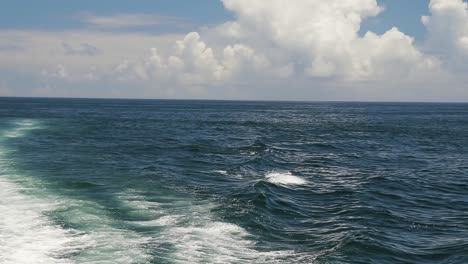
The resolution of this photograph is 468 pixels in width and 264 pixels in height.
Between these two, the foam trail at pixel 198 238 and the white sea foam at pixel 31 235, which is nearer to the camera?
the white sea foam at pixel 31 235

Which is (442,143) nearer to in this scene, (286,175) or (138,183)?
(286,175)

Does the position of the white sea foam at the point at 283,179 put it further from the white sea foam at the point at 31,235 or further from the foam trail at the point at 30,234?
the white sea foam at the point at 31,235

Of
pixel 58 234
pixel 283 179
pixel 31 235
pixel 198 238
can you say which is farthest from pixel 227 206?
pixel 31 235

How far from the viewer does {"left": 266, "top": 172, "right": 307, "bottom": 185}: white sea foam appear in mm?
40562

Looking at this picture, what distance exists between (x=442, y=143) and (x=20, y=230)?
67.8 metres

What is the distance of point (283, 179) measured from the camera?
41.8 meters

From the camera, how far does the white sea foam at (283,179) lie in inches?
1597

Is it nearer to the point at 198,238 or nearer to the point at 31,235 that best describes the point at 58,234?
the point at 31,235

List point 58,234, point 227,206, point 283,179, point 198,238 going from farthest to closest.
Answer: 1. point 283,179
2. point 227,206
3. point 198,238
4. point 58,234

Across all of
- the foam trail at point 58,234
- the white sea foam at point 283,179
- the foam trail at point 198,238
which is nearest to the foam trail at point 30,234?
the foam trail at point 58,234

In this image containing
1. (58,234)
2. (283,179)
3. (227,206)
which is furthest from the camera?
(283,179)

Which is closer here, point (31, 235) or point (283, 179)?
point (31, 235)

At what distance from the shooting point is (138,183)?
3778 cm

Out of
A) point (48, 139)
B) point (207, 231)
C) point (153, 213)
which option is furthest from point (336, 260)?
point (48, 139)
